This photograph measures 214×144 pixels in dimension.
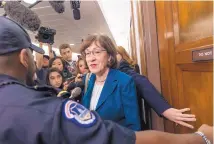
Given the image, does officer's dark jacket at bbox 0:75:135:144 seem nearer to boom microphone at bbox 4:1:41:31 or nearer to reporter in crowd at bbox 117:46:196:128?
reporter in crowd at bbox 117:46:196:128

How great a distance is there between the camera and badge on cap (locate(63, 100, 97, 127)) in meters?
0.63

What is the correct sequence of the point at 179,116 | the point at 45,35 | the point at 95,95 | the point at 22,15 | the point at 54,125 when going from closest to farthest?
the point at 54,125 → the point at 179,116 → the point at 95,95 → the point at 22,15 → the point at 45,35

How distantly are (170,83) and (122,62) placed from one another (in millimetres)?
546

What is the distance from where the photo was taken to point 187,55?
2.68 feet

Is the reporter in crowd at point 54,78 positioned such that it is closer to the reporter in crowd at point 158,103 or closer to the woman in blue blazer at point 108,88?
the woman in blue blazer at point 108,88

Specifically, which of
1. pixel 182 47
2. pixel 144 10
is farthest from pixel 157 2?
pixel 182 47

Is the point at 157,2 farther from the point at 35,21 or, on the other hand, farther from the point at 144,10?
the point at 35,21

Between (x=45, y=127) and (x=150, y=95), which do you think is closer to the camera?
(x=45, y=127)

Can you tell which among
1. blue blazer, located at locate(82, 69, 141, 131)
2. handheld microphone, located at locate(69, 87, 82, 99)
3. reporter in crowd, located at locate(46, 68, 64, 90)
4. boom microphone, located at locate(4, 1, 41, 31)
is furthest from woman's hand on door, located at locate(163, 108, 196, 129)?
reporter in crowd, located at locate(46, 68, 64, 90)

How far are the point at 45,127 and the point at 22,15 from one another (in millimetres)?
1029

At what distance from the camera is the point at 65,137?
0.61m

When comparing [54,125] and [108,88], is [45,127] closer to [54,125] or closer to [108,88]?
[54,125]

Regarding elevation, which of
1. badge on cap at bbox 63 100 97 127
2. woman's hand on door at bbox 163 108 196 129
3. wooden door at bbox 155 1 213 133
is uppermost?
wooden door at bbox 155 1 213 133

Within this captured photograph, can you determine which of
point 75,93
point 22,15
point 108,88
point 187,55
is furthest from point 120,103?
point 22,15
